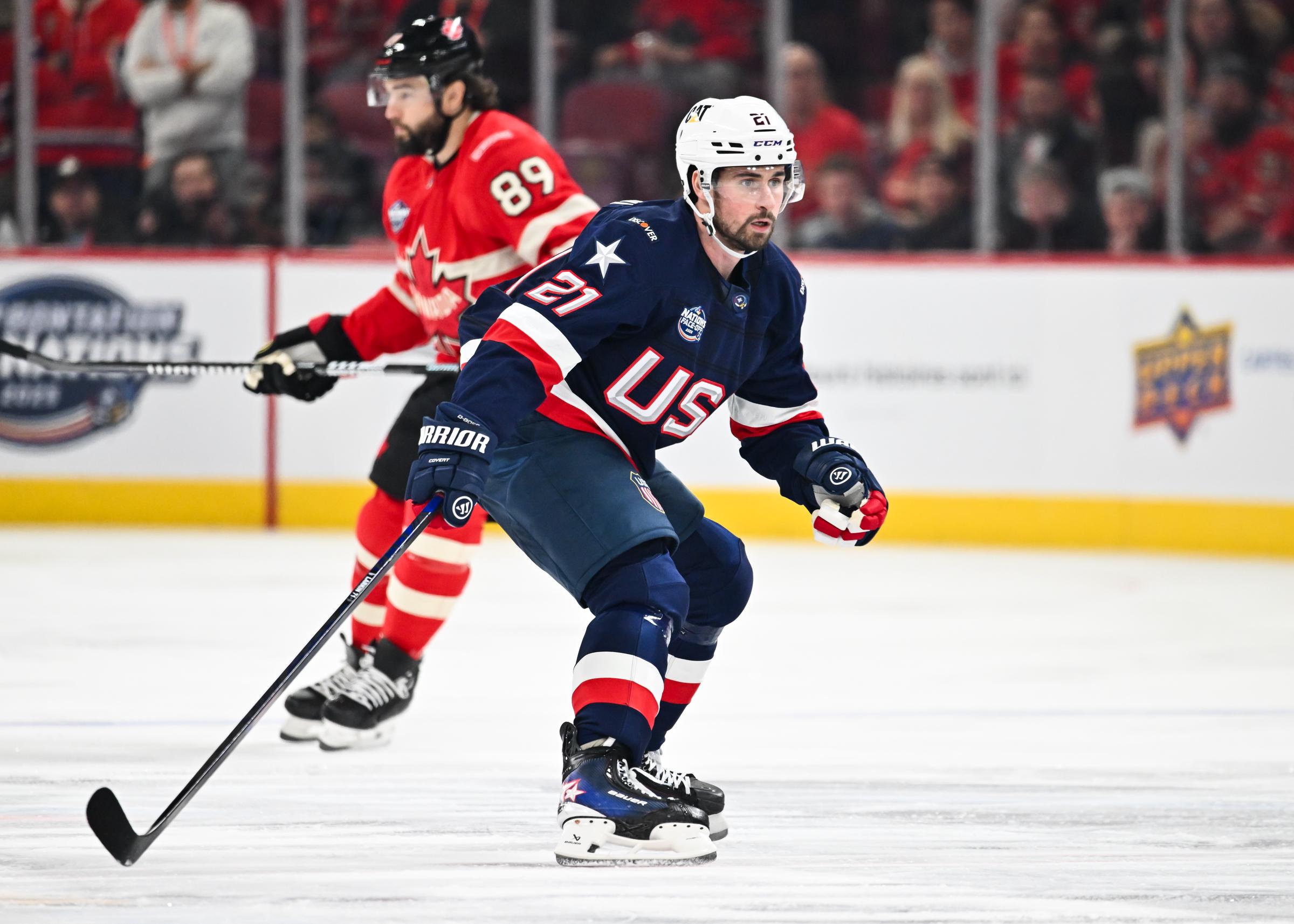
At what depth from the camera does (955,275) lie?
6.79 meters

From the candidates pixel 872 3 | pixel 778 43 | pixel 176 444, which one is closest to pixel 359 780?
pixel 176 444

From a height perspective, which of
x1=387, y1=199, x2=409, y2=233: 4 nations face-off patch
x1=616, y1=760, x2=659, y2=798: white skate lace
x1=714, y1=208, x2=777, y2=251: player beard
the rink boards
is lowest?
the rink boards

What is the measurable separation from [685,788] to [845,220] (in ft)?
15.2

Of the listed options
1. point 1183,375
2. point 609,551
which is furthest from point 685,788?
point 1183,375

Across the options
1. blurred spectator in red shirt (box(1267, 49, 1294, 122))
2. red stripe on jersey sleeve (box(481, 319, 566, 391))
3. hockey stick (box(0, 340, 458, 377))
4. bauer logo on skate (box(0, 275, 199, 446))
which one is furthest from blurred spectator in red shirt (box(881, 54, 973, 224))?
red stripe on jersey sleeve (box(481, 319, 566, 391))

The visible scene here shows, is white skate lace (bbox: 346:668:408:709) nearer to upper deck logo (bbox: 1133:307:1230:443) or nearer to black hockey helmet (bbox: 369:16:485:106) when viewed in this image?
black hockey helmet (bbox: 369:16:485:106)

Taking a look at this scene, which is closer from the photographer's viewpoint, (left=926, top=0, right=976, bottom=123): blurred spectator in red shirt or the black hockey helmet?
the black hockey helmet

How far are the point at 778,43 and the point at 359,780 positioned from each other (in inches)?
179

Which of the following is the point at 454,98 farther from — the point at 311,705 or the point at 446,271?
the point at 311,705

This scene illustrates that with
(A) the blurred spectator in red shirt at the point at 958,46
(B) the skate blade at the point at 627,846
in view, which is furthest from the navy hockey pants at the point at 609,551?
(A) the blurred spectator in red shirt at the point at 958,46

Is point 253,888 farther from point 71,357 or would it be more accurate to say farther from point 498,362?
point 71,357

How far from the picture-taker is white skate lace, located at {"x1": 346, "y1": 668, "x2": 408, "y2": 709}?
11.9 ft

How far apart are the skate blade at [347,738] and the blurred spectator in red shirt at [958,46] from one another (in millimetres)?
4463

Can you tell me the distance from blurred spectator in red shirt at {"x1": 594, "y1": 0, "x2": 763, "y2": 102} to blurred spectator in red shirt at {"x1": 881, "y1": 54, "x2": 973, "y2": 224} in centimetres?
63
